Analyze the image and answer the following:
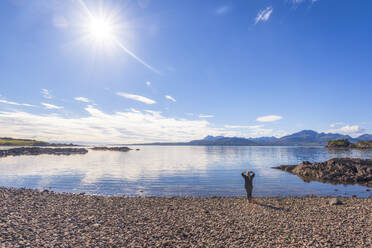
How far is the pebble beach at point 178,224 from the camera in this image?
11.6 meters

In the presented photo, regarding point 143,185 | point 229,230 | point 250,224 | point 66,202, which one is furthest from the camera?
point 143,185

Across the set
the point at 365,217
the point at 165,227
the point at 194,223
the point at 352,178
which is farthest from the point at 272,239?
the point at 352,178

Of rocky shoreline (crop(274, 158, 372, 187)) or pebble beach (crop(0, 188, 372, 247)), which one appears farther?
rocky shoreline (crop(274, 158, 372, 187))

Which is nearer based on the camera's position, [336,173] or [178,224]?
[178,224]

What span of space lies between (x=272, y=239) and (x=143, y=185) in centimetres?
2537

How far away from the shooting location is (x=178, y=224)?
49.1ft

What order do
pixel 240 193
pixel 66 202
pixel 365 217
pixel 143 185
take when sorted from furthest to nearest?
pixel 143 185, pixel 240 193, pixel 66 202, pixel 365 217

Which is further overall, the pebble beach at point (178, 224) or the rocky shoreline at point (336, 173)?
the rocky shoreline at point (336, 173)

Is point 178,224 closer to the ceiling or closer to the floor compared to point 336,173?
closer to the floor

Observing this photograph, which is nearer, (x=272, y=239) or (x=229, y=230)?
(x=272, y=239)

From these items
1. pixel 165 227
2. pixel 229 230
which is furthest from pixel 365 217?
pixel 165 227

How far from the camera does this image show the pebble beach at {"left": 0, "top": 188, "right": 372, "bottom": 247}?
11617mm

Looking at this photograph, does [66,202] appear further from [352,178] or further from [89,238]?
[352,178]

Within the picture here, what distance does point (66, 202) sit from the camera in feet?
70.5
